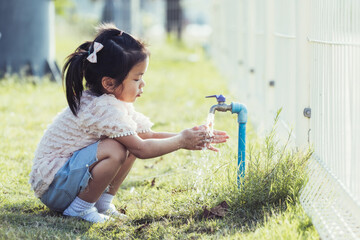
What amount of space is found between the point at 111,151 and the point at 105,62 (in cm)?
48

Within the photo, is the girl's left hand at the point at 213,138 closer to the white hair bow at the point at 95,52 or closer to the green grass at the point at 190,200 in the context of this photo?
the green grass at the point at 190,200

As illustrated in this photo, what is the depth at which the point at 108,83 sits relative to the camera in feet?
10.0

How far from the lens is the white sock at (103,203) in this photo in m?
3.23

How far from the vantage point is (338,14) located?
2.54 metres

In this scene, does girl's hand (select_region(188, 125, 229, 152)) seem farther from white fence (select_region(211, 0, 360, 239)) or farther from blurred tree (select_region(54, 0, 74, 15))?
blurred tree (select_region(54, 0, 74, 15))

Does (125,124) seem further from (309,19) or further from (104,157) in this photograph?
(309,19)

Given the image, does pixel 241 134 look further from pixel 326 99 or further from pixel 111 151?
pixel 111 151

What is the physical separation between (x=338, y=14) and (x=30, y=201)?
2.06 metres

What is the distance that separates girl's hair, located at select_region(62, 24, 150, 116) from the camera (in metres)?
3.00

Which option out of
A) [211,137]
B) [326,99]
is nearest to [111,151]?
[211,137]

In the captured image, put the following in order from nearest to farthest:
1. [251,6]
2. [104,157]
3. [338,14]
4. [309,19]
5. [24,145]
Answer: [338,14] → [104,157] → [309,19] → [24,145] → [251,6]

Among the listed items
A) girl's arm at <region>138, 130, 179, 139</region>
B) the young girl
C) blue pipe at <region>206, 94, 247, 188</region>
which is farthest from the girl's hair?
blue pipe at <region>206, 94, 247, 188</region>

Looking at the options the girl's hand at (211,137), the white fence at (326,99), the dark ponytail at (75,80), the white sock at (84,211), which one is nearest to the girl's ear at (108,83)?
the dark ponytail at (75,80)

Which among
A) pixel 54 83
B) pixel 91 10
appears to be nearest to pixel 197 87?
pixel 54 83
